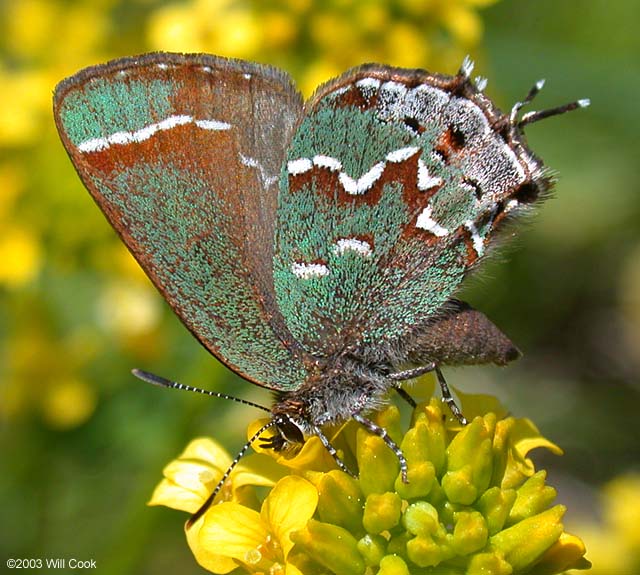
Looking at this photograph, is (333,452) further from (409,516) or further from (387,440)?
(409,516)

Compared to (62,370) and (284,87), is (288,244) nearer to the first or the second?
(284,87)

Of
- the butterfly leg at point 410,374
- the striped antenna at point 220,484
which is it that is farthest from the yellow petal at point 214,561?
the butterfly leg at point 410,374

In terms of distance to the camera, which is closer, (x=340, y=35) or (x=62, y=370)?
(x=340, y=35)

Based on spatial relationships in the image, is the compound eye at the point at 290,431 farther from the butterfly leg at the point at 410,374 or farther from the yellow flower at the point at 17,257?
the yellow flower at the point at 17,257

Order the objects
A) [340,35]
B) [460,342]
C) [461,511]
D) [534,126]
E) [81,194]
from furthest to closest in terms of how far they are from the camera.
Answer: [534,126], [81,194], [340,35], [460,342], [461,511]

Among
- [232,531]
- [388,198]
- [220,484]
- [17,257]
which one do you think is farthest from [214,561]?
[17,257]

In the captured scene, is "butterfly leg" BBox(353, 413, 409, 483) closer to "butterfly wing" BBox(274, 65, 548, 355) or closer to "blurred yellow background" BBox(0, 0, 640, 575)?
→ "butterfly wing" BBox(274, 65, 548, 355)

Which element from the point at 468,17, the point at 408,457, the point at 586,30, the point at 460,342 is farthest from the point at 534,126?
the point at 408,457
